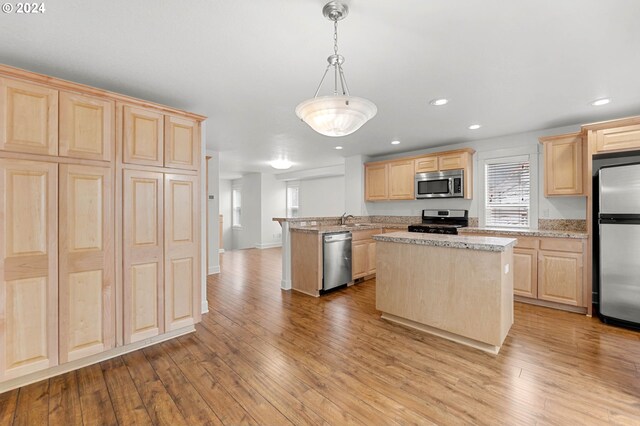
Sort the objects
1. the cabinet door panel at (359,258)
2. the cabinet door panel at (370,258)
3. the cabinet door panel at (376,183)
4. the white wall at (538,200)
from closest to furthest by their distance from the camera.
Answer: the white wall at (538,200)
the cabinet door panel at (359,258)
the cabinet door panel at (370,258)
the cabinet door panel at (376,183)

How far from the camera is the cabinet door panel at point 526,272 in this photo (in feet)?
12.2

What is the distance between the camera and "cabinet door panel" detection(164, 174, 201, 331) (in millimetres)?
2748

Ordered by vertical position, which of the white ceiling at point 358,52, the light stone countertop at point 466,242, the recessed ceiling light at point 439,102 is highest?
the recessed ceiling light at point 439,102

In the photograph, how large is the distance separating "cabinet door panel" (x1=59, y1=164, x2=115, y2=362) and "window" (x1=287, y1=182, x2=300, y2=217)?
286 inches

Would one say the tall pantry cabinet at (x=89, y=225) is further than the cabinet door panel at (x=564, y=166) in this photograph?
No

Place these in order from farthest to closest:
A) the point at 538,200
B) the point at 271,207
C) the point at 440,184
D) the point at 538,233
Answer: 1. the point at 271,207
2. the point at 440,184
3. the point at 538,200
4. the point at 538,233

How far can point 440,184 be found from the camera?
5.00 m

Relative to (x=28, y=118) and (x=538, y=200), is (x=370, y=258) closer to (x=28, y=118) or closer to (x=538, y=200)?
(x=538, y=200)

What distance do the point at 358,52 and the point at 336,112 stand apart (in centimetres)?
82

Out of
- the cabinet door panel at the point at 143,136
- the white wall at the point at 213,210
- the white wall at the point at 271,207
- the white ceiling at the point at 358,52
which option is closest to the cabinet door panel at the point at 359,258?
the white ceiling at the point at 358,52

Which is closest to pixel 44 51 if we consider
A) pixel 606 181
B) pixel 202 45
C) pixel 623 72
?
pixel 202 45

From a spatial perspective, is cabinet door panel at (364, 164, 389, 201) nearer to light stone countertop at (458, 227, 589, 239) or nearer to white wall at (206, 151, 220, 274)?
→ light stone countertop at (458, 227, 589, 239)

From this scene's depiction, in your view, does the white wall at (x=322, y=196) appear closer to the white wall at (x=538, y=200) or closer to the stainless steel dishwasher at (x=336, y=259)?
the white wall at (x=538, y=200)

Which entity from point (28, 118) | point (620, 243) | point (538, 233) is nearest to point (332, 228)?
point (538, 233)
